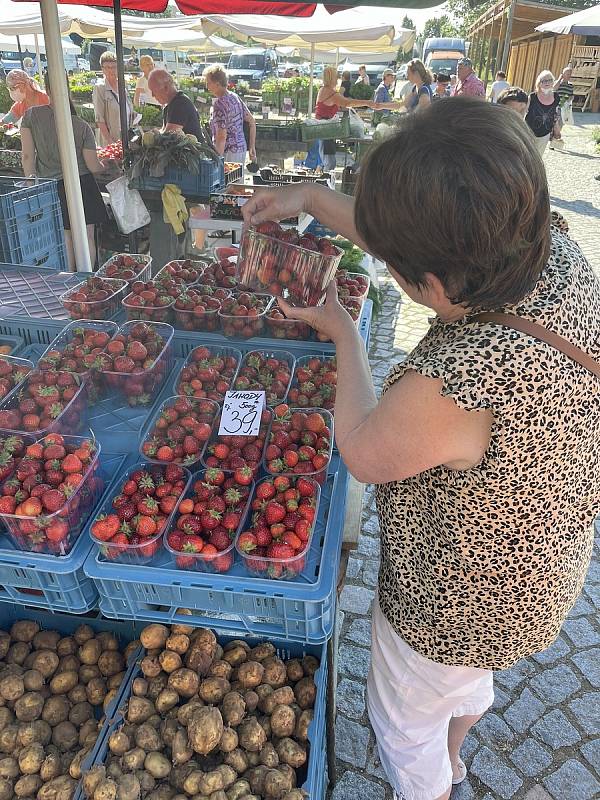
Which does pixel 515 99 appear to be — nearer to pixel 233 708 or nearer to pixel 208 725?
pixel 233 708

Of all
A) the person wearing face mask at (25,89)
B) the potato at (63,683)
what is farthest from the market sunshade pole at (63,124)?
the person wearing face mask at (25,89)

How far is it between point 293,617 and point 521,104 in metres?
9.07

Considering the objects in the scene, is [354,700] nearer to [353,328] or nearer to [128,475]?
[128,475]

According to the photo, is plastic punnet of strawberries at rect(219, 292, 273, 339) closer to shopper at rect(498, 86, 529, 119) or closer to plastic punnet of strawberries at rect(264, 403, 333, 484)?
plastic punnet of strawberries at rect(264, 403, 333, 484)

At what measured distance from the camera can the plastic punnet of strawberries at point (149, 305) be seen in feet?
9.60

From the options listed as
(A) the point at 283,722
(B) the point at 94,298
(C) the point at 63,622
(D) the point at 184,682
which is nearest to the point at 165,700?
(D) the point at 184,682

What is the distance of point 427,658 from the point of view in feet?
5.89

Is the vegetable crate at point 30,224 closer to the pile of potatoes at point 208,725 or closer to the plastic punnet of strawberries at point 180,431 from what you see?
the plastic punnet of strawberries at point 180,431

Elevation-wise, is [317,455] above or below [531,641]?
above

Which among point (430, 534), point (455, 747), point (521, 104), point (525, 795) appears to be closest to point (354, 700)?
point (455, 747)

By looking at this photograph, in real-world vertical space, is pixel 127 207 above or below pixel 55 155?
below

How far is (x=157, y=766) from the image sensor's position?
182 cm

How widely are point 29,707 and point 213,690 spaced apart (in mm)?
629

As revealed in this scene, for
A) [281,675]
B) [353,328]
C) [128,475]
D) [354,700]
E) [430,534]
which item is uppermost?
[353,328]
